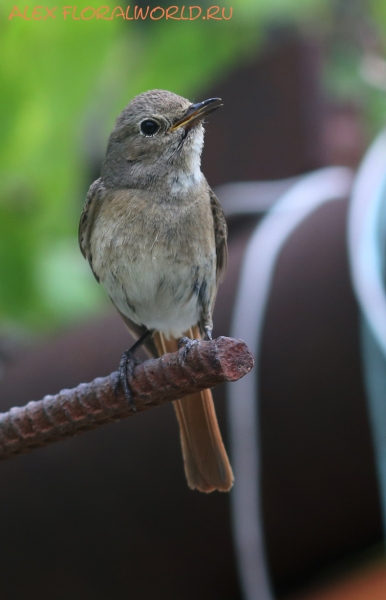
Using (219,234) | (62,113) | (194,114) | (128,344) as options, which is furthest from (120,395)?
(62,113)

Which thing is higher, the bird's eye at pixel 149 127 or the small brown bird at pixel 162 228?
the bird's eye at pixel 149 127

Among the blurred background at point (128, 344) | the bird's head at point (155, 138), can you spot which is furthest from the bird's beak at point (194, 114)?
the blurred background at point (128, 344)

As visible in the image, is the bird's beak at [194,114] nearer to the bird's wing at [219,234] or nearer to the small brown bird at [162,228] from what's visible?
the small brown bird at [162,228]

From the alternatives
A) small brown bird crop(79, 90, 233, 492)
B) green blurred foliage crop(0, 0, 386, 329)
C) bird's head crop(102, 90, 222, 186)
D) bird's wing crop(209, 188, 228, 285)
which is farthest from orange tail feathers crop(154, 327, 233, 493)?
green blurred foliage crop(0, 0, 386, 329)

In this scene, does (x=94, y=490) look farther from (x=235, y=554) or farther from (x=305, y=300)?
(x=305, y=300)

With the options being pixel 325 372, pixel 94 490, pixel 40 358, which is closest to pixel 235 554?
pixel 94 490

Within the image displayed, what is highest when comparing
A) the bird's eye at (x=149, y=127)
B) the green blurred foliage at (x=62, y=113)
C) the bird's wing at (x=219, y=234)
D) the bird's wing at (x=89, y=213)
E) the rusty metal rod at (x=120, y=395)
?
the green blurred foliage at (x=62, y=113)
